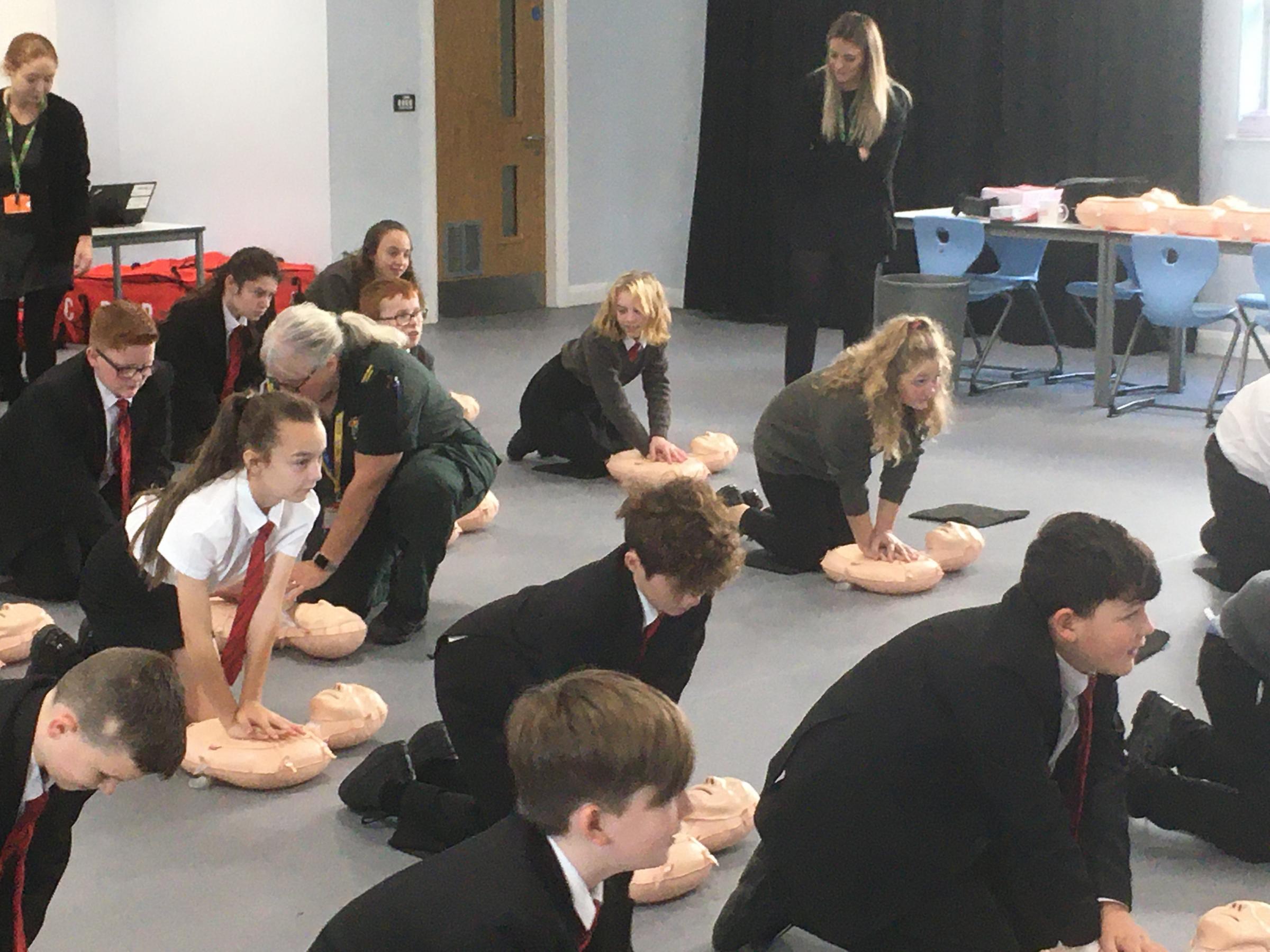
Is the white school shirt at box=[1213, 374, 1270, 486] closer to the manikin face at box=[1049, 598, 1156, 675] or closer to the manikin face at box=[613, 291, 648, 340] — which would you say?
the manikin face at box=[613, 291, 648, 340]

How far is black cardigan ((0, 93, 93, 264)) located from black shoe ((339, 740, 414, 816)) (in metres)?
3.71

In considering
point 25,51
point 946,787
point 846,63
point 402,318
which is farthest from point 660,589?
point 25,51

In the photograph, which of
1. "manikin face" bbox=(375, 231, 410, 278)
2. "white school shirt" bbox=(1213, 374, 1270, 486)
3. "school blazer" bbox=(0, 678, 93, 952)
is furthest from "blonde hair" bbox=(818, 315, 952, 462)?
"school blazer" bbox=(0, 678, 93, 952)

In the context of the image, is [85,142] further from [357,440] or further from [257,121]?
[357,440]

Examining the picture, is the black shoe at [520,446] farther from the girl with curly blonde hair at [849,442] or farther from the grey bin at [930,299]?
the grey bin at [930,299]

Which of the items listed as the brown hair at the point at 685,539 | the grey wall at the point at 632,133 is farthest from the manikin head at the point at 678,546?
the grey wall at the point at 632,133

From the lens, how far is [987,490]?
17.5 ft

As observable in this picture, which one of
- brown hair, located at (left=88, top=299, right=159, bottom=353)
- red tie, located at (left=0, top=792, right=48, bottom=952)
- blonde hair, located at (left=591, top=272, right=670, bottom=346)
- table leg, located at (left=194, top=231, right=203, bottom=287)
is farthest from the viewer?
table leg, located at (left=194, top=231, right=203, bottom=287)

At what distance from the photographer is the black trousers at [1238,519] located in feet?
13.7

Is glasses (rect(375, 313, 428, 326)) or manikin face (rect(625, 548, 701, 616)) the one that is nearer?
manikin face (rect(625, 548, 701, 616))

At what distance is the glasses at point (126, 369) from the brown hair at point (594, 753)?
246 centimetres

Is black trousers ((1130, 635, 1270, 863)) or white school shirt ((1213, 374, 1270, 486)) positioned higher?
white school shirt ((1213, 374, 1270, 486))

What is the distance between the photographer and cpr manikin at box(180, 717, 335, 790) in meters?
3.07

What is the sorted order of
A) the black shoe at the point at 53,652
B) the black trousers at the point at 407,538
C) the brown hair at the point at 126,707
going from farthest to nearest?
the black trousers at the point at 407,538 < the black shoe at the point at 53,652 < the brown hair at the point at 126,707
